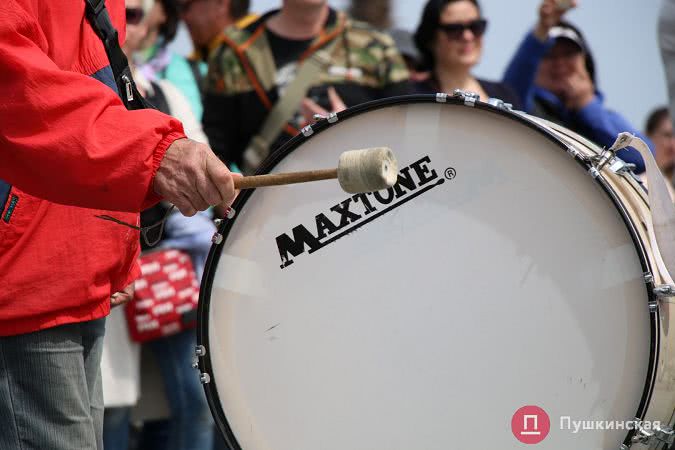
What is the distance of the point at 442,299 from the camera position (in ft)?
8.59

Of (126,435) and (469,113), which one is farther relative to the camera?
(126,435)

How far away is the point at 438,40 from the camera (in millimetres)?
4828

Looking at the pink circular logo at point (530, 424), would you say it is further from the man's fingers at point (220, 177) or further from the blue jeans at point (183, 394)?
the blue jeans at point (183, 394)

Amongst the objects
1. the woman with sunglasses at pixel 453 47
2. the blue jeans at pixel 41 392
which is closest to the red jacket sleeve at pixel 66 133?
the blue jeans at pixel 41 392

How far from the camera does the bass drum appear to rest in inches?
100

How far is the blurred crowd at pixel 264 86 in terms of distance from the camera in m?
4.22

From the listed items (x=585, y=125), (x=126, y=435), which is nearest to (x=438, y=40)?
(x=585, y=125)

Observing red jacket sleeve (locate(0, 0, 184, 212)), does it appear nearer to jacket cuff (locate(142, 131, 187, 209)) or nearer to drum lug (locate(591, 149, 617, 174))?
jacket cuff (locate(142, 131, 187, 209))

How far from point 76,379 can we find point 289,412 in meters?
0.48

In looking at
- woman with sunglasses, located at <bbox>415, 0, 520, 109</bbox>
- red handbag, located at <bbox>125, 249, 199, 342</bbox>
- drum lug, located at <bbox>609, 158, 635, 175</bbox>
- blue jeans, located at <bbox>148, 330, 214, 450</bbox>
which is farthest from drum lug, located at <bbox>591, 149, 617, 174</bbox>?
woman with sunglasses, located at <bbox>415, 0, 520, 109</bbox>

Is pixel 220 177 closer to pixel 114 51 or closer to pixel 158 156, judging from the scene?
pixel 158 156

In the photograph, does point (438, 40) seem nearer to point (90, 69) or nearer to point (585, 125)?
point (585, 125)

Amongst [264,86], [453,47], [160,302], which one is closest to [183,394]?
[160,302]

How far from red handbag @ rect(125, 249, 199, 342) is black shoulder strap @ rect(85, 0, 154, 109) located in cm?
157
